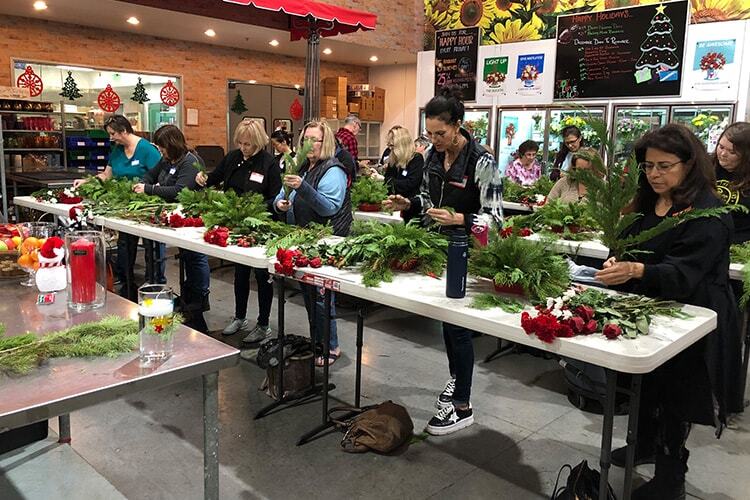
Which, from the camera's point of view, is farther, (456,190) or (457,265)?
(456,190)

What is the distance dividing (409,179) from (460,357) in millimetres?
3206

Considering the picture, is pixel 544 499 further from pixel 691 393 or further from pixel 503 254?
pixel 503 254

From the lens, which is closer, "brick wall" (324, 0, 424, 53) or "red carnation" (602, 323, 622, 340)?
"red carnation" (602, 323, 622, 340)

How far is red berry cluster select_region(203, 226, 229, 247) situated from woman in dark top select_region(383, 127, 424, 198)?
2653mm

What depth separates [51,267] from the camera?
2250mm

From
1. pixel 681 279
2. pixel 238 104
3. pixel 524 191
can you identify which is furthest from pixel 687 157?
pixel 238 104

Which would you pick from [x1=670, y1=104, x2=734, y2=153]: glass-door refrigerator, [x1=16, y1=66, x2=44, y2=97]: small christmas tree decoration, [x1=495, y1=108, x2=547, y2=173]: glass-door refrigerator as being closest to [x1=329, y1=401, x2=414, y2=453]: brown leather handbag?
[x1=670, y1=104, x2=734, y2=153]: glass-door refrigerator

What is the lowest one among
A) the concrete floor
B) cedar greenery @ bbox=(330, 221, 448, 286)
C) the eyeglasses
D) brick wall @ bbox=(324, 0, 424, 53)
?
the concrete floor

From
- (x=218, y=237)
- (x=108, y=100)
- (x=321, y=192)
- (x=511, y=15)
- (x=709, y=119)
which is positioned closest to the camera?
(x=218, y=237)

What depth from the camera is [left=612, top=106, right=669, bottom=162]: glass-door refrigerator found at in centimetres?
848

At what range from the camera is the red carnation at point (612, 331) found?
1.95 metres

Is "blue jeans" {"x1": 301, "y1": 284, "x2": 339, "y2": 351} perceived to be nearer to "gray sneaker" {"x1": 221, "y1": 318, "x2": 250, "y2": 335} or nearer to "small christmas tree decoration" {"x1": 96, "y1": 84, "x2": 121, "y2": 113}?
"gray sneaker" {"x1": 221, "y1": 318, "x2": 250, "y2": 335}

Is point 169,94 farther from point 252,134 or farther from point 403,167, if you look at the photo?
point 252,134

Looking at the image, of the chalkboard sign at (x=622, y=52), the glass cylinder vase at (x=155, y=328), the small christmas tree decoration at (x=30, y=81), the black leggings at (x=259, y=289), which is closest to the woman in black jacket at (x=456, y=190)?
the glass cylinder vase at (x=155, y=328)
